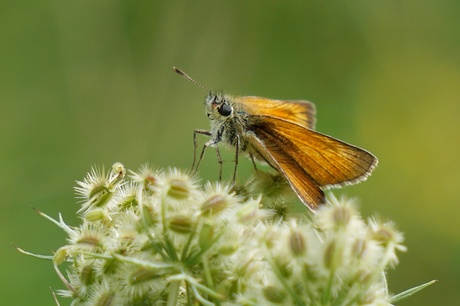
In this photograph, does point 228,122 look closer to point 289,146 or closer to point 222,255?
point 289,146

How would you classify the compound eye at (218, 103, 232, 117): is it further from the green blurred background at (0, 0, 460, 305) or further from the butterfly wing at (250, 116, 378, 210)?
the green blurred background at (0, 0, 460, 305)

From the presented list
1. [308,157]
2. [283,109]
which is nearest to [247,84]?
[283,109]

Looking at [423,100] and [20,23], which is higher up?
[20,23]

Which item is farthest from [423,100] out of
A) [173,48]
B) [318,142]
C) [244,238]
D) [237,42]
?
[244,238]

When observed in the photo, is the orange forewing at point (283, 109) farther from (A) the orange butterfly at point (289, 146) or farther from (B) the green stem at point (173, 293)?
(B) the green stem at point (173, 293)

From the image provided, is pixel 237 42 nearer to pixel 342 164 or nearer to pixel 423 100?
pixel 423 100

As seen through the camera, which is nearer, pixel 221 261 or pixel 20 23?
pixel 221 261
